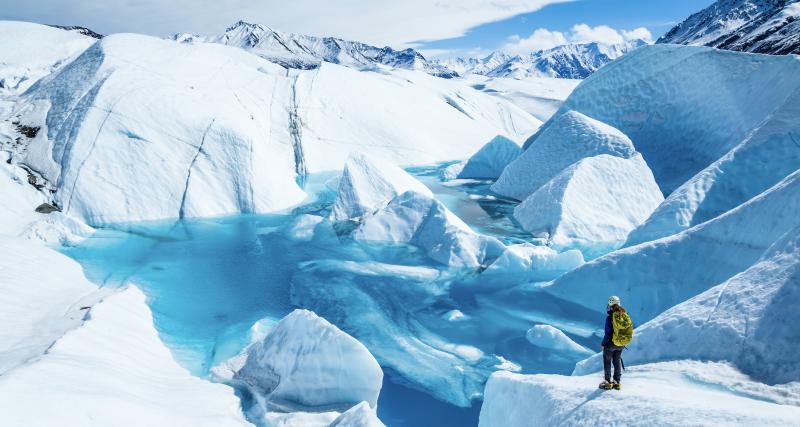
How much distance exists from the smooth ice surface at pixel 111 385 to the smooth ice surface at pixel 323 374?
524 millimetres

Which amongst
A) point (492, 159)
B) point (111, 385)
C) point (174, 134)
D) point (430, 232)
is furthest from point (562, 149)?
point (111, 385)

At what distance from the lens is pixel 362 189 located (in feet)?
43.6

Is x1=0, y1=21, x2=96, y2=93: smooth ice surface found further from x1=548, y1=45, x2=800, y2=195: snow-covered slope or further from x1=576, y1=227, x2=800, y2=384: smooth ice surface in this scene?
x1=576, y1=227, x2=800, y2=384: smooth ice surface

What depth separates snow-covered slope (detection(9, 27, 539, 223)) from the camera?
43.2 feet

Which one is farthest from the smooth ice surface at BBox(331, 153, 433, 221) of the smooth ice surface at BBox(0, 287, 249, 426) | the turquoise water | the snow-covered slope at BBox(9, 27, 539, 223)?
the smooth ice surface at BBox(0, 287, 249, 426)

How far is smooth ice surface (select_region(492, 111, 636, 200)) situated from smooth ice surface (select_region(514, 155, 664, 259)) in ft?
3.78

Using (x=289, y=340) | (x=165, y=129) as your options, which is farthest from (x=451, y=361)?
(x=165, y=129)

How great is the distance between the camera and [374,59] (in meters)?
176

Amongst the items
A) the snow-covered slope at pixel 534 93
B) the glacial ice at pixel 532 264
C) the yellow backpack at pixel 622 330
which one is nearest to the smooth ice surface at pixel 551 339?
the glacial ice at pixel 532 264

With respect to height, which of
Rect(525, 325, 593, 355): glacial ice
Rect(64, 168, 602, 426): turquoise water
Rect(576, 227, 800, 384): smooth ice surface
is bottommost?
Rect(64, 168, 602, 426): turquoise water

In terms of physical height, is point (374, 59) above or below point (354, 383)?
above

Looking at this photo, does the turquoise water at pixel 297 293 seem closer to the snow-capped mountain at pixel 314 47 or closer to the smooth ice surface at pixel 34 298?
the smooth ice surface at pixel 34 298

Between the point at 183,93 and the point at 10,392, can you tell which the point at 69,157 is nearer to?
the point at 183,93

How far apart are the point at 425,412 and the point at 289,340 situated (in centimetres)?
177
